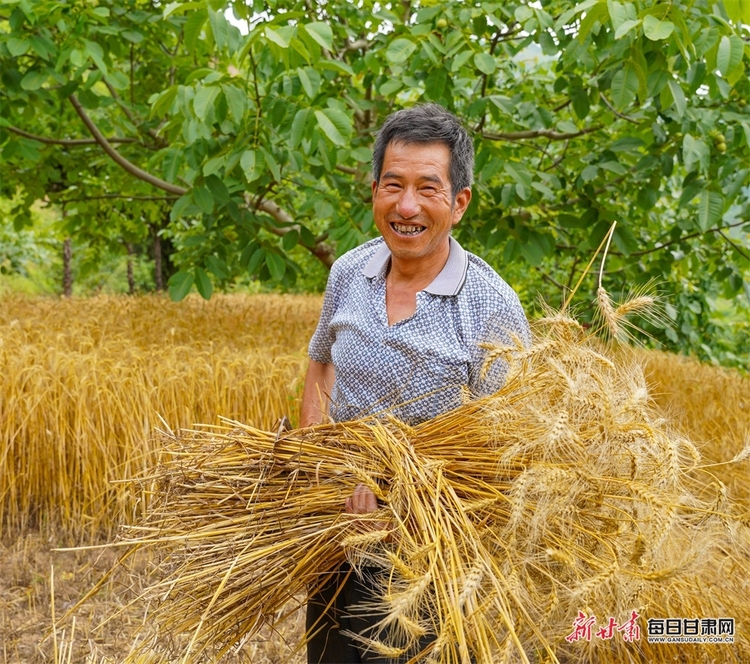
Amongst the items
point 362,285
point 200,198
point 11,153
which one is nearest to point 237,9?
point 200,198

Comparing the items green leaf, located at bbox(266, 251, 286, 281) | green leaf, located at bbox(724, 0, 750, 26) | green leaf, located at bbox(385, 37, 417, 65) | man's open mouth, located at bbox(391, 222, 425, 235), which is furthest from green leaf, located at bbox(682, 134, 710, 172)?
green leaf, located at bbox(266, 251, 286, 281)

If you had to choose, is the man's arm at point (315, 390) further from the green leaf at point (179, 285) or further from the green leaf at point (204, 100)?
the green leaf at point (179, 285)

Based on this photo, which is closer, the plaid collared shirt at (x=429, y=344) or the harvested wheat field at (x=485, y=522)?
the harvested wheat field at (x=485, y=522)

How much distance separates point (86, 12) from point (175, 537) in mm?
2818

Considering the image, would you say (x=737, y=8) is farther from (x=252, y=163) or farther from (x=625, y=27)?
(x=252, y=163)

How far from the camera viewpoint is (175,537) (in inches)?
48.5

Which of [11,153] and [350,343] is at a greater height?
[11,153]

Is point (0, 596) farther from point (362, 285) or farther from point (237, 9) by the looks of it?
point (237, 9)

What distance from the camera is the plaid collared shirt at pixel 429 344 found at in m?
1.33

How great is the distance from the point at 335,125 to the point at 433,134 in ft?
4.09

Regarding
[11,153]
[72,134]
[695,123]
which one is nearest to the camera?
[695,123]

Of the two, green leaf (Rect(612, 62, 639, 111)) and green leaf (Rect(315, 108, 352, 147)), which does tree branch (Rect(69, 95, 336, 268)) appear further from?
green leaf (Rect(612, 62, 639, 111))

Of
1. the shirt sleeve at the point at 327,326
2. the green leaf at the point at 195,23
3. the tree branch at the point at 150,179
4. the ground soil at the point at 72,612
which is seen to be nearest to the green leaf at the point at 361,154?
the green leaf at the point at 195,23

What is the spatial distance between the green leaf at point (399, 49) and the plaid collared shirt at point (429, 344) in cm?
158
